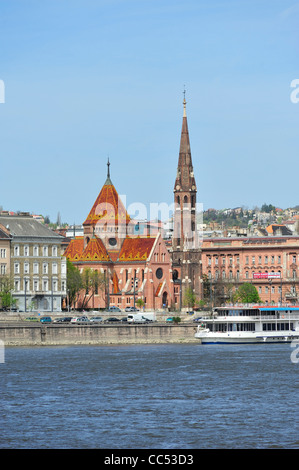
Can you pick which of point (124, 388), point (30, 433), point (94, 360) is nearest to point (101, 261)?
point (94, 360)

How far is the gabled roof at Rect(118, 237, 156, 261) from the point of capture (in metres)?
169

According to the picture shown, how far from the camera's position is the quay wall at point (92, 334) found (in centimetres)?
10088

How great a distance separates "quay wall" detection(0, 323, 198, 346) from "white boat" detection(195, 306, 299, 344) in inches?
90.7

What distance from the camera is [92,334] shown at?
106 metres

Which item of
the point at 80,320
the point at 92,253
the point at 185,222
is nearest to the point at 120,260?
the point at 92,253

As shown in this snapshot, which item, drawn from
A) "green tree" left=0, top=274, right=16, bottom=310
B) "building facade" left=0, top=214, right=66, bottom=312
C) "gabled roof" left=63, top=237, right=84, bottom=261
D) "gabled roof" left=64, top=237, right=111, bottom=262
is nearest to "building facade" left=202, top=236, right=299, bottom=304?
"gabled roof" left=64, top=237, right=111, bottom=262

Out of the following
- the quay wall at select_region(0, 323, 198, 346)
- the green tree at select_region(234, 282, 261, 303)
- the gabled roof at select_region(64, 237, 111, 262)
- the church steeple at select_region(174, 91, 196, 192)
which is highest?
the church steeple at select_region(174, 91, 196, 192)

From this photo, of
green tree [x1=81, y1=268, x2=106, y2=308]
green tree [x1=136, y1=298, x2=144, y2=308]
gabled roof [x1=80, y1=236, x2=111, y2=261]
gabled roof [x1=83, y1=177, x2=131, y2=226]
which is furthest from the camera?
gabled roof [x1=83, y1=177, x2=131, y2=226]

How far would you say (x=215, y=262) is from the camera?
182m

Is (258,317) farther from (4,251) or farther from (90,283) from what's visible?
(90,283)

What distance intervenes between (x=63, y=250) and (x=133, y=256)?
21.8 m

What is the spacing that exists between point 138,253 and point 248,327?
62.3m

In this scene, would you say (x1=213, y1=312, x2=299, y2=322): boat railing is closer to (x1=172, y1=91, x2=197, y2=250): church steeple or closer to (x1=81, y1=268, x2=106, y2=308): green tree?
(x1=81, y1=268, x2=106, y2=308): green tree
